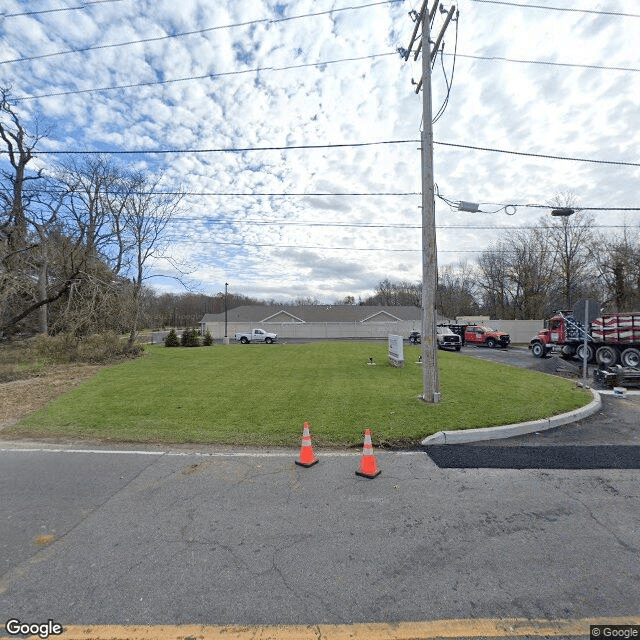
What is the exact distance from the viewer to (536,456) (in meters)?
5.05

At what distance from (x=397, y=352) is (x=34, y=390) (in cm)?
1236

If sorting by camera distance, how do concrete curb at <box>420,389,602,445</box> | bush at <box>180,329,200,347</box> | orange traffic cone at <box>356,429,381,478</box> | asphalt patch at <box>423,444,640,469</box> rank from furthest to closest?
bush at <box>180,329,200,347</box> < concrete curb at <box>420,389,602,445</box> < asphalt patch at <box>423,444,640,469</box> < orange traffic cone at <box>356,429,381,478</box>

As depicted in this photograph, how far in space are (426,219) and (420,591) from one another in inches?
269

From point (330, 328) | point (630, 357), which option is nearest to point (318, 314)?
point (330, 328)

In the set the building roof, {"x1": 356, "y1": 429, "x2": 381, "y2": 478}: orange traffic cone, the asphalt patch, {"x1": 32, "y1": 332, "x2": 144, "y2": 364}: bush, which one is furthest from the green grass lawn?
the building roof

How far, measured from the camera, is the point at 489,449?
5.38 metres

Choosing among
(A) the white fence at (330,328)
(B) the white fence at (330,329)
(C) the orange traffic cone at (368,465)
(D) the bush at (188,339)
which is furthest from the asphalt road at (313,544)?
(A) the white fence at (330,328)

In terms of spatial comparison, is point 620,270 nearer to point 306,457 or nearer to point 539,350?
point 539,350

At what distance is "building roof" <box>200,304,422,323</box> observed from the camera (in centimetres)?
5253

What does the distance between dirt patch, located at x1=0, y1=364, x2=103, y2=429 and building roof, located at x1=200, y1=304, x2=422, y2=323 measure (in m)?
37.7

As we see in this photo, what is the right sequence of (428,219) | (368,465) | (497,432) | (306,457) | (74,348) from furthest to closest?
(74,348), (428,219), (497,432), (306,457), (368,465)

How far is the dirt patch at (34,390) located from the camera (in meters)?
7.87

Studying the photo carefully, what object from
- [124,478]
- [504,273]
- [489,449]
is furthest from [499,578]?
[504,273]

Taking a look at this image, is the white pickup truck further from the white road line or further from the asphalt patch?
the asphalt patch
